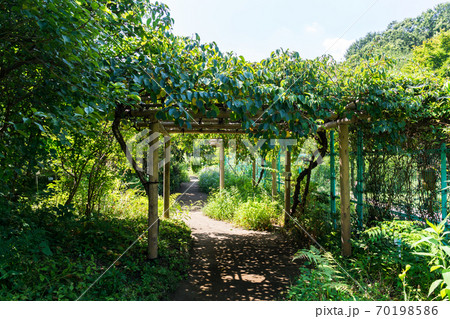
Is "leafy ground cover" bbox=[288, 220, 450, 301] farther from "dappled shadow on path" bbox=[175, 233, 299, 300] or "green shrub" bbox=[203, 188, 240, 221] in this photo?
"green shrub" bbox=[203, 188, 240, 221]

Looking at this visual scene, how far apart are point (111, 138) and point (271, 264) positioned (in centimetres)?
374

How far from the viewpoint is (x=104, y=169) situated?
5.37 m

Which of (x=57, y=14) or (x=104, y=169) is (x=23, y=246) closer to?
(x=57, y=14)

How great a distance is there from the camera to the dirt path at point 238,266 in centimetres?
368

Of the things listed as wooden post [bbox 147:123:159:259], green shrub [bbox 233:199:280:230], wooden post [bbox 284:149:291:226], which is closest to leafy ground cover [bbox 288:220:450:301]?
wooden post [bbox 147:123:159:259]

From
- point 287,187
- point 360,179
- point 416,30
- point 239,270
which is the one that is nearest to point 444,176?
point 360,179

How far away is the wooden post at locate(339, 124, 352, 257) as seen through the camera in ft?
14.8

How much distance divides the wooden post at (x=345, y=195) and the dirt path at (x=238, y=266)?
2.91 ft

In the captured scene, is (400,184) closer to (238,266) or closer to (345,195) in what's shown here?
(345,195)

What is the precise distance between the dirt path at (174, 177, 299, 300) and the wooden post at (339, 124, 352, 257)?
0.89m

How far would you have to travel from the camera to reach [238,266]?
185 inches

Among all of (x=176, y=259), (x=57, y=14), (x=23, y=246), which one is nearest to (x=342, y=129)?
(x=176, y=259)

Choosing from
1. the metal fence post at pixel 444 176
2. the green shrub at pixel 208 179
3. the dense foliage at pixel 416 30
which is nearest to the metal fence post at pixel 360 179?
the metal fence post at pixel 444 176

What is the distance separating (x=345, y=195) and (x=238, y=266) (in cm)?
214
